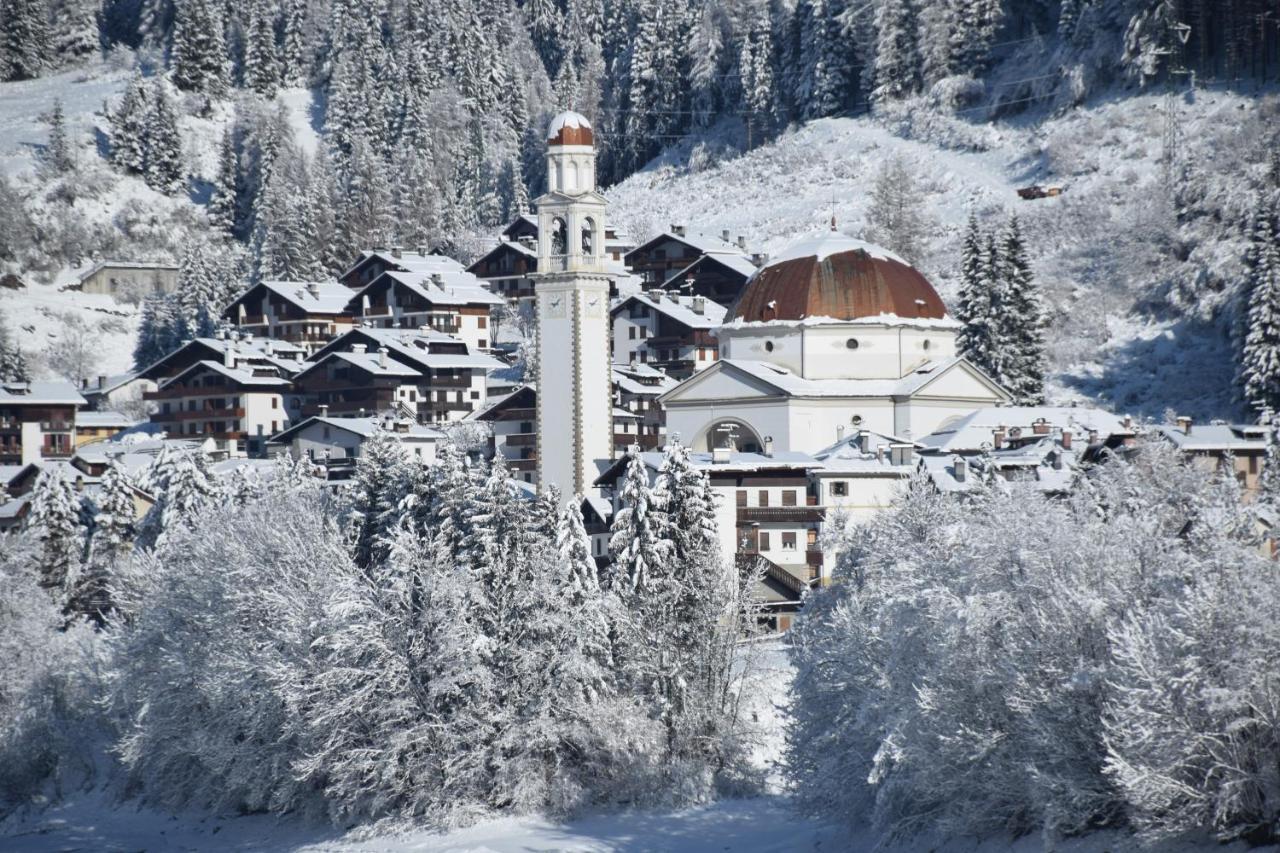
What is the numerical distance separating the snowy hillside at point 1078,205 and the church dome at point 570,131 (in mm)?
29900

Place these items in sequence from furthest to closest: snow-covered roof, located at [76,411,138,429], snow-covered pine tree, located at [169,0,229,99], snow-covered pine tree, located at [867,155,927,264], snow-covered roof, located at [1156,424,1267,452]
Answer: snow-covered pine tree, located at [169,0,229,99] < snow-covered pine tree, located at [867,155,927,264] < snow-covered roof, located at [76,411,138,429] < snow-covered roof, located at [1156,424,1267,452]

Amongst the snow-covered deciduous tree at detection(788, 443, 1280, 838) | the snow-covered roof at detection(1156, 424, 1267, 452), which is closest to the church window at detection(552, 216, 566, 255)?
the snow-covered roof at detection(1156, 424, 1267, 452)

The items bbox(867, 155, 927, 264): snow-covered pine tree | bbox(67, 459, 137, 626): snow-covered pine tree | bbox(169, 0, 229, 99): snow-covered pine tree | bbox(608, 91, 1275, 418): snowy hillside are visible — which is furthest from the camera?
bbox(169, 0, 229, 99): snow-covered pine tree

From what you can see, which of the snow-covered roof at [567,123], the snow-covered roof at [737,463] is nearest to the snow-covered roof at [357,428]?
the snow-covered roof at [567,123]

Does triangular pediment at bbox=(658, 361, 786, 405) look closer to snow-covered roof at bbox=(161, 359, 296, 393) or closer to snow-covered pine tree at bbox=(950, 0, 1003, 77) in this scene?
snow-covered roof at bbox=(161, 359, 296, 393)

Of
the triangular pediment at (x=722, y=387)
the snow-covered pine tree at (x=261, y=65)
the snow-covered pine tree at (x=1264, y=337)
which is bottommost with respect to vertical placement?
the triangular pediment at (x=722, y=387)

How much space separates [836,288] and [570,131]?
42.8ft

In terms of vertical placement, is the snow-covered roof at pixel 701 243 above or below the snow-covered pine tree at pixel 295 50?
below

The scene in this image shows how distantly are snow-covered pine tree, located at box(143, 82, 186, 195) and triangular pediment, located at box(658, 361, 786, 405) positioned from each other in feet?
307

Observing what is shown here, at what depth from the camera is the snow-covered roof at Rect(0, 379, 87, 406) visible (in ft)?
376

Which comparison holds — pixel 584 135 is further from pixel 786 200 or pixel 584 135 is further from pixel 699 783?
pixel 786 200

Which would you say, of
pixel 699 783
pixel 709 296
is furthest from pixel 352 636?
pixel 709 296

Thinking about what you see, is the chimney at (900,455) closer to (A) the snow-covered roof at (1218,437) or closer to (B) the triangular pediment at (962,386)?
(B) the triangular pediment at (962,386)

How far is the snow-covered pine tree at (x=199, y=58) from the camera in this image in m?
185
